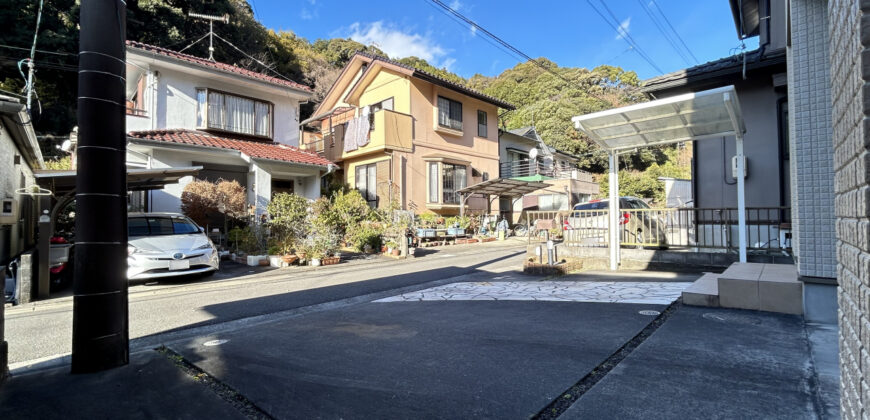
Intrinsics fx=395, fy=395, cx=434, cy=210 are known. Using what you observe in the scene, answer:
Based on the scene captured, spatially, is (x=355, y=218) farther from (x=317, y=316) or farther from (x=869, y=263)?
(x=869, y=263)

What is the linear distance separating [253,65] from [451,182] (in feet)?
45.1

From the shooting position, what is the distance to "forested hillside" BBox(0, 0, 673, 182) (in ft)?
52.9

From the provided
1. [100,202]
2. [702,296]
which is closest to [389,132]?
[702,296]

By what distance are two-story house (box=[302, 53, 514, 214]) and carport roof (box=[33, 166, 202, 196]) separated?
8.08 meters

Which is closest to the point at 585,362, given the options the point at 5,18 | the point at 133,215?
the point at 133,215

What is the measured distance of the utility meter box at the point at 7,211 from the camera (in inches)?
265

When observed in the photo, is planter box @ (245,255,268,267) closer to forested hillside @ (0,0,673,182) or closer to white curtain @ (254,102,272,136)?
white curtain @ (254,102,272,136)

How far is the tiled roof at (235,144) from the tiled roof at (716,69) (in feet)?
35.5

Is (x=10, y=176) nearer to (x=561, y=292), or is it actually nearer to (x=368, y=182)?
(x=561, y=292)

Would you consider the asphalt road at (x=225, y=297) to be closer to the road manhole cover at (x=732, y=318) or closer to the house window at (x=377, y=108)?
the road manhole cover at (x=732, y=318)

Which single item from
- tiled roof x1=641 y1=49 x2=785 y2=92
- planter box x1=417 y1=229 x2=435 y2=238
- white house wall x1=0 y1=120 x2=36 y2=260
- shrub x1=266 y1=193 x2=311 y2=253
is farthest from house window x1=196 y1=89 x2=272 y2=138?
tiled roof x1=641 y1=49 x2=785 y2=92

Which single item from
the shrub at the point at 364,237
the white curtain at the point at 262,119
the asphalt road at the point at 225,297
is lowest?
the asphalt road at the point at 225,297

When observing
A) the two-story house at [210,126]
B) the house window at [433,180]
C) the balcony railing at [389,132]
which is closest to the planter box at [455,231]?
the house window at [433,180]

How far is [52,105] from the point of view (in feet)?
57.4
